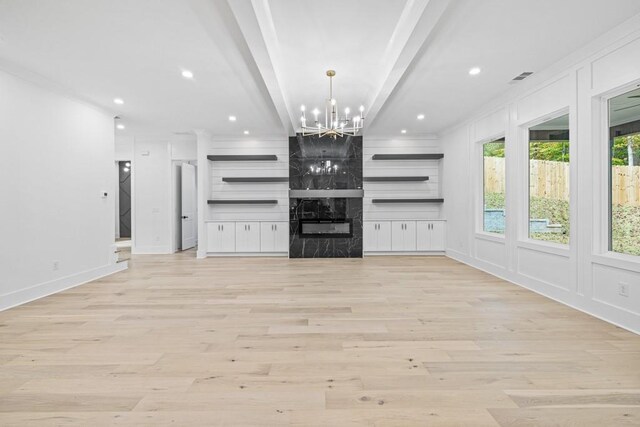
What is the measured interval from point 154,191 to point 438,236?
6.57m

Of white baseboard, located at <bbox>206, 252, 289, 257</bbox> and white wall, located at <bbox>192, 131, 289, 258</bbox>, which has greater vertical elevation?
white wall, located at <bbox>192, 131, 289, 258</bbox>

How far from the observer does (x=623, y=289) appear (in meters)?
2.87

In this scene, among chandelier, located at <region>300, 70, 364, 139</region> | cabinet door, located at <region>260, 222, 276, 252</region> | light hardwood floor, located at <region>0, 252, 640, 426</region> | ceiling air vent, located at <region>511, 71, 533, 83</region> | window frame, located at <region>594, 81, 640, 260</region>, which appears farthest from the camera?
cabinet door, located at <region>260, 222, 276, 252</region>

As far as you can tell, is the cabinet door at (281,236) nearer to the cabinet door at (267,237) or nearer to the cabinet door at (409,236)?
the cabinet door at (267,237)

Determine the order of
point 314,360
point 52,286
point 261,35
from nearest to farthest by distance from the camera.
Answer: point 314,360
point 261,35
point 52,286

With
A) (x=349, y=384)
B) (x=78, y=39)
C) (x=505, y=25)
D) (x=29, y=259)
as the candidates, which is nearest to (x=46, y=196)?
(x=29, y=259)

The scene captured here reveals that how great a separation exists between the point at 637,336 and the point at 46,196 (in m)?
6.35

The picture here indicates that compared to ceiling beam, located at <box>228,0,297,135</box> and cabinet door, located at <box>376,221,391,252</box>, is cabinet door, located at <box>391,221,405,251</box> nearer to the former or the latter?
cabinet door, located at <box>376,221,391,252</box>

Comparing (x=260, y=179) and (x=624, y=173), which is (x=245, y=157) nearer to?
(x=260, y=179)

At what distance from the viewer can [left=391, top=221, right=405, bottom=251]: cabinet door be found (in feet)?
23.1

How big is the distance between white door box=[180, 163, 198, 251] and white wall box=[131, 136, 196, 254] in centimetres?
42

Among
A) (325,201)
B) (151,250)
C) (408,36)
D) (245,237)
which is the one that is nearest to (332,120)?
(408,36)

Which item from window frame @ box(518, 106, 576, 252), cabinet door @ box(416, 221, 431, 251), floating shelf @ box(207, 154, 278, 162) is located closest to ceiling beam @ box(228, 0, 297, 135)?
floating shelf @ box(207, 154, 278, 162)

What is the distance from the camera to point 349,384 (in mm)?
1938
